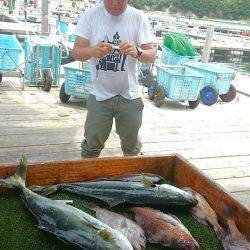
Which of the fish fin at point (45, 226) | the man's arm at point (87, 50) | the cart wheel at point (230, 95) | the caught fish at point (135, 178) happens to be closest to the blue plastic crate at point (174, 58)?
the cart wheel at point (230, 95)

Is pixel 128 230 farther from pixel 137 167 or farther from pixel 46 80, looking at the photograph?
pixel 46 80

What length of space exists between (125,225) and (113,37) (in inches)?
81.2

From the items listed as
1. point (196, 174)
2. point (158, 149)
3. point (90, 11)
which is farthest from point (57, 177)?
point (158, 149)

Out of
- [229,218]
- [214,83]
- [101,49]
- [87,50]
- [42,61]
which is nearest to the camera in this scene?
[229,218]

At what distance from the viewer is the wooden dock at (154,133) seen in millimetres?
5039

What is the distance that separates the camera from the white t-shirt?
352 cm

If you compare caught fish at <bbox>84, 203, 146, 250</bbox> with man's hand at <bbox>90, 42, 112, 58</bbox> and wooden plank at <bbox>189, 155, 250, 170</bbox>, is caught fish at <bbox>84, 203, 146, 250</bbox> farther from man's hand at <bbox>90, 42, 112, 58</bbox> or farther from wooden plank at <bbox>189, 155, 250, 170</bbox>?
wooden plank at <bbox>189, 155, 250, 170</bbox>

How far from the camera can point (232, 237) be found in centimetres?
208

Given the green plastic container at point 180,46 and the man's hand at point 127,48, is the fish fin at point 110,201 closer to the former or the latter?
the man's hand at point 127,48

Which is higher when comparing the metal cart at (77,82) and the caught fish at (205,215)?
the caught fish at (205,215)

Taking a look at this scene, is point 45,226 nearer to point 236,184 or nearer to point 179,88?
point 236,184

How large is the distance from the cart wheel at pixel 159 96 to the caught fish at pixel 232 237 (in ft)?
19.3

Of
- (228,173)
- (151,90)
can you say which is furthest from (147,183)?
(151,90)

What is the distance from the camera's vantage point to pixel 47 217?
6.72 feet
